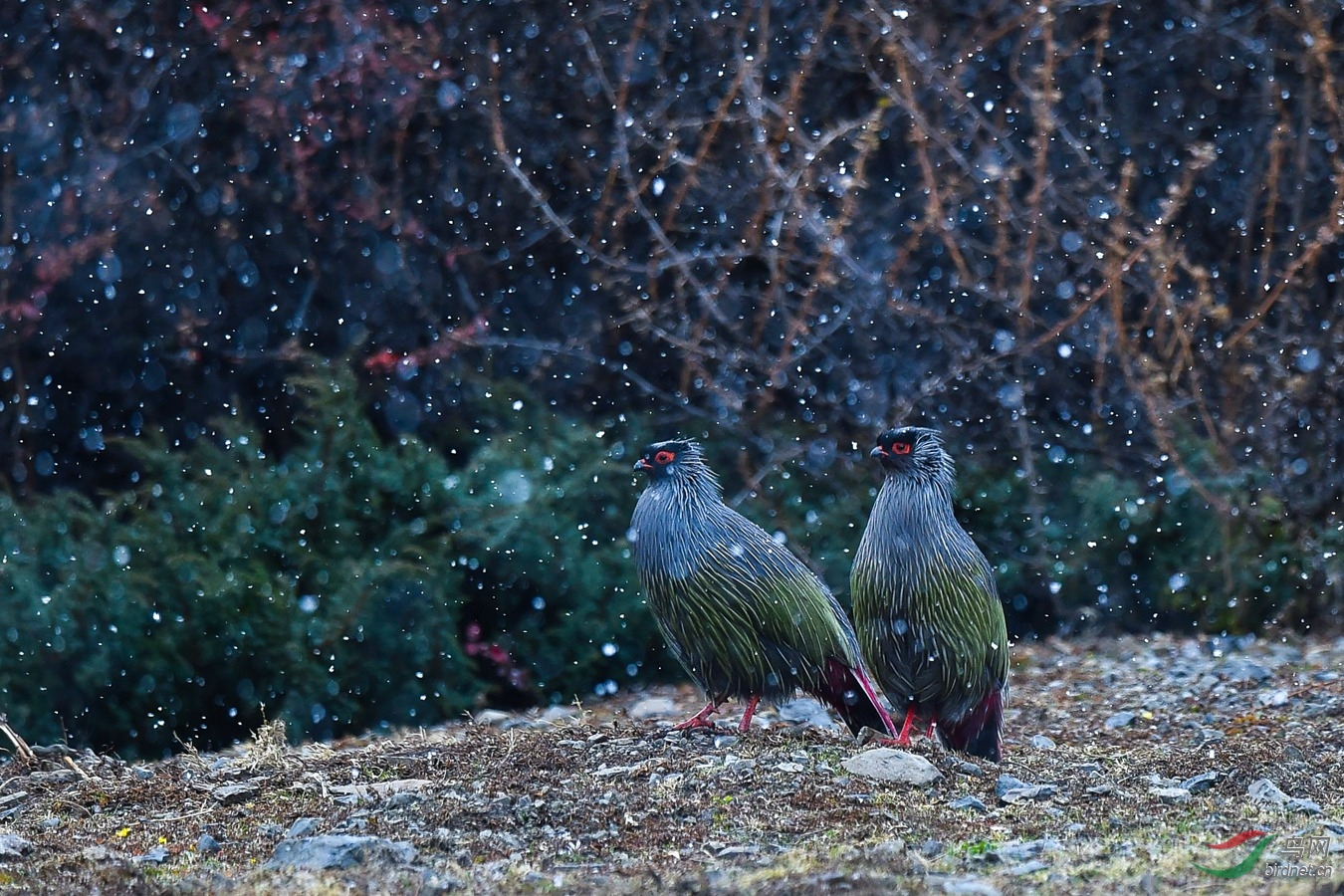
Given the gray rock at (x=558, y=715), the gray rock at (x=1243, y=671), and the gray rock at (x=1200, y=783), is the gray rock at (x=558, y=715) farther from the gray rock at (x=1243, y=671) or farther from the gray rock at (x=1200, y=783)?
the gray rock at (x=1243, y=671)

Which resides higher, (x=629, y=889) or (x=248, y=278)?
(x=248, y=278)

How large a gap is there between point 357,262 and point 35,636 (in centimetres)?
342

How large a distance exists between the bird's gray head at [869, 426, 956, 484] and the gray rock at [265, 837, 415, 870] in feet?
6.85

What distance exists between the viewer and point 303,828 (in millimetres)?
4043

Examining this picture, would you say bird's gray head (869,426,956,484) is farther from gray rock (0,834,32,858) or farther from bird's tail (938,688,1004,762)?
gray rock (0,834,32,858)

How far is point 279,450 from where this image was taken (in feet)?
31.2

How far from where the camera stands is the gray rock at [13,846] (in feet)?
12.5

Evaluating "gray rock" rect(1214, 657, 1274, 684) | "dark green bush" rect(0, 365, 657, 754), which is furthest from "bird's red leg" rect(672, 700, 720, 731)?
"gray rock" rect(1214, 657, 1274, 684)

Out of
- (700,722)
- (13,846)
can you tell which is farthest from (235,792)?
(700,722)

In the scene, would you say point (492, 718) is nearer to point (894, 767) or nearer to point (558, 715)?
point (558, 715)

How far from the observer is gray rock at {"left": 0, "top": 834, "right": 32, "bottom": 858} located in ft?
12.5

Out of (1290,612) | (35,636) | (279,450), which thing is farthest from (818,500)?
(35,636)

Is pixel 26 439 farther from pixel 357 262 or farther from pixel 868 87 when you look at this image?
pixel 868 87

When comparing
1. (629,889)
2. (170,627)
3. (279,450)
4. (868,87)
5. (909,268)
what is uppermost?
(868,87)
